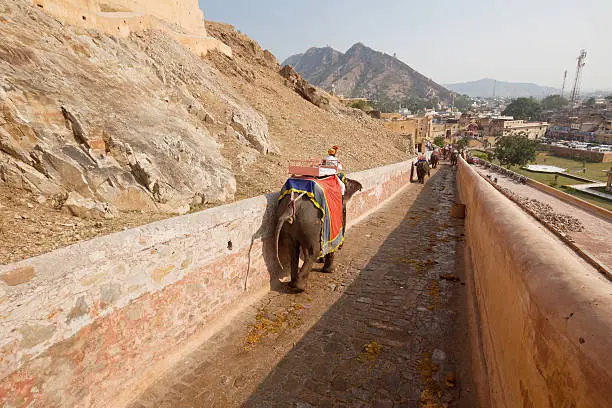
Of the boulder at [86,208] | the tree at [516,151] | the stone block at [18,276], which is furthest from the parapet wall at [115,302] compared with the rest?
the tree at [516,151]

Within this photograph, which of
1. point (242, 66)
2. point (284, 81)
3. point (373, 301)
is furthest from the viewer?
point (284, 81)

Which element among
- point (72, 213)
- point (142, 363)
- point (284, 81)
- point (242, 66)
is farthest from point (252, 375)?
point (284, 81)

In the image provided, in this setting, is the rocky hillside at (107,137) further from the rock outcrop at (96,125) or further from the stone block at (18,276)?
the stone block at (18,276)

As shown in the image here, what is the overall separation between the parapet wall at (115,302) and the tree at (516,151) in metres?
54.5

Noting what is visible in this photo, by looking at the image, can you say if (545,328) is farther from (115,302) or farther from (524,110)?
(524,110)

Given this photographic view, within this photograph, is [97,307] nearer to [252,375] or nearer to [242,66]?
[252,375]

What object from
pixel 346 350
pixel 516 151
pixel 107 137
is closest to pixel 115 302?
pixel 346 350

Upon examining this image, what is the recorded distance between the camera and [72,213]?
6.80 metres

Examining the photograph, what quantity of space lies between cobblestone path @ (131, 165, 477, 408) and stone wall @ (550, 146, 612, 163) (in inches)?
2745

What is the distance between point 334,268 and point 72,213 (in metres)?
5.68

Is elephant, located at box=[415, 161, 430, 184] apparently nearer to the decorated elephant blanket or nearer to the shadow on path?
the shadow on path

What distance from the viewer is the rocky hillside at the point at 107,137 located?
6.65 meters

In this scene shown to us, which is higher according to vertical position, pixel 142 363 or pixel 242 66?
pixel 242 66

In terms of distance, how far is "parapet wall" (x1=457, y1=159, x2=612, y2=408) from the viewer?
1.47 meters
